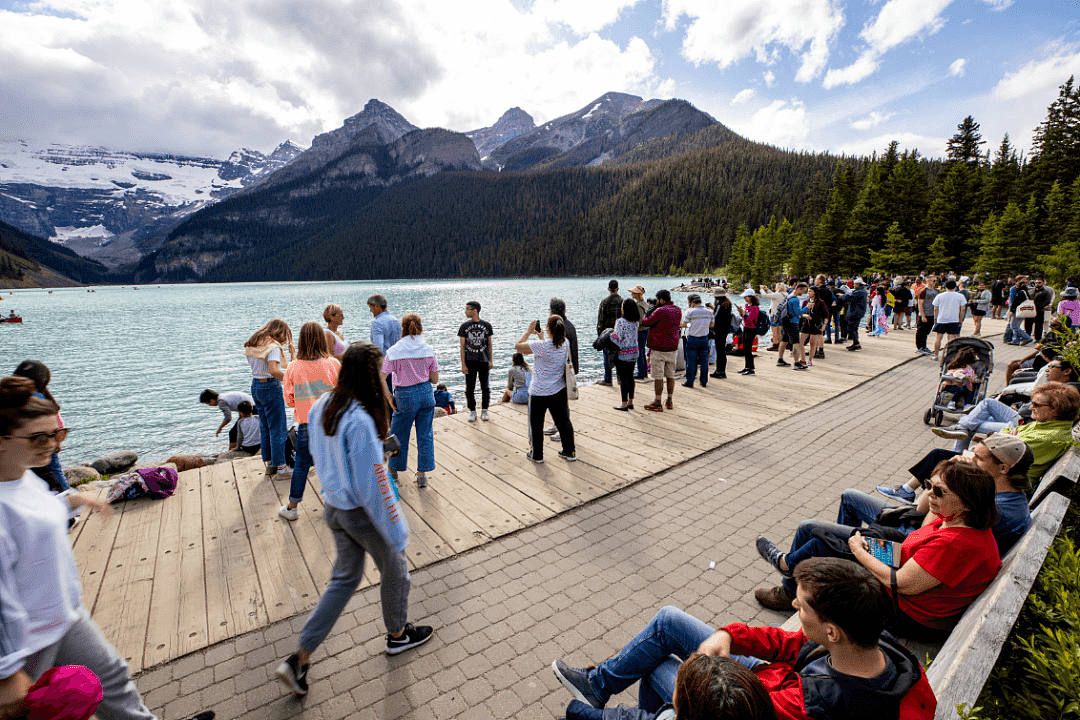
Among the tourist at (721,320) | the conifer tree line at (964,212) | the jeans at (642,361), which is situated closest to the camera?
the tourist at (721,320)

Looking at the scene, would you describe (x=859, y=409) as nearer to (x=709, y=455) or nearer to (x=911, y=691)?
(x=709, y=455)

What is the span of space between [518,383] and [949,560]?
8793 mm

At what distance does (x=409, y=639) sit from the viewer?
10.5 feet

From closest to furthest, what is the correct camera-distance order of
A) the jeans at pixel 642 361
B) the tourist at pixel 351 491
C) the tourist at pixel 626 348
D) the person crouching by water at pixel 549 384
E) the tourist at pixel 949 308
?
the tourist at pixel 351 491 → the person crouching by water at pixel 549 384 → the tourist at pixel 626 348 → the tourist at pixel 949 308 → the jeans at pixel 642 361

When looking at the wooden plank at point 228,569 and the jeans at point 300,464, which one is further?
the jeans at point 300,464

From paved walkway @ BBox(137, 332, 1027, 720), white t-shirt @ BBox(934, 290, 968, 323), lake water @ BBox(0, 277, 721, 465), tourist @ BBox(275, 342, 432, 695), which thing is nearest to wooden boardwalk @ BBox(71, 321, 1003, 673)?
paved walkway @ BBox(137, 332, 1027, 720)

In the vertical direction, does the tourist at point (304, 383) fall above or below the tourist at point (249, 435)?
above

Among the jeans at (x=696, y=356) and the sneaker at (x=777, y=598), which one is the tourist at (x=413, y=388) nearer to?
the sneaker at (x=777, y=598)

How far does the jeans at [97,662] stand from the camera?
6.03 ft

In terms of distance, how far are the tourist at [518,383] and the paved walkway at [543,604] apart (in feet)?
15.1

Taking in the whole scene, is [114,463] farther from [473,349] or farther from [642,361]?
[642,361]

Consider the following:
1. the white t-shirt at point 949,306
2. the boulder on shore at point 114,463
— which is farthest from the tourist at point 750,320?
the boulder on shore at point 114,463

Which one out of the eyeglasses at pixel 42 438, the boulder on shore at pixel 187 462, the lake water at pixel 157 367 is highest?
the eyeglasses at pixel 42 438

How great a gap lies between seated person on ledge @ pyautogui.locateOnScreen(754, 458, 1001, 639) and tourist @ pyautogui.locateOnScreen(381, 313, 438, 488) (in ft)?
14.8
